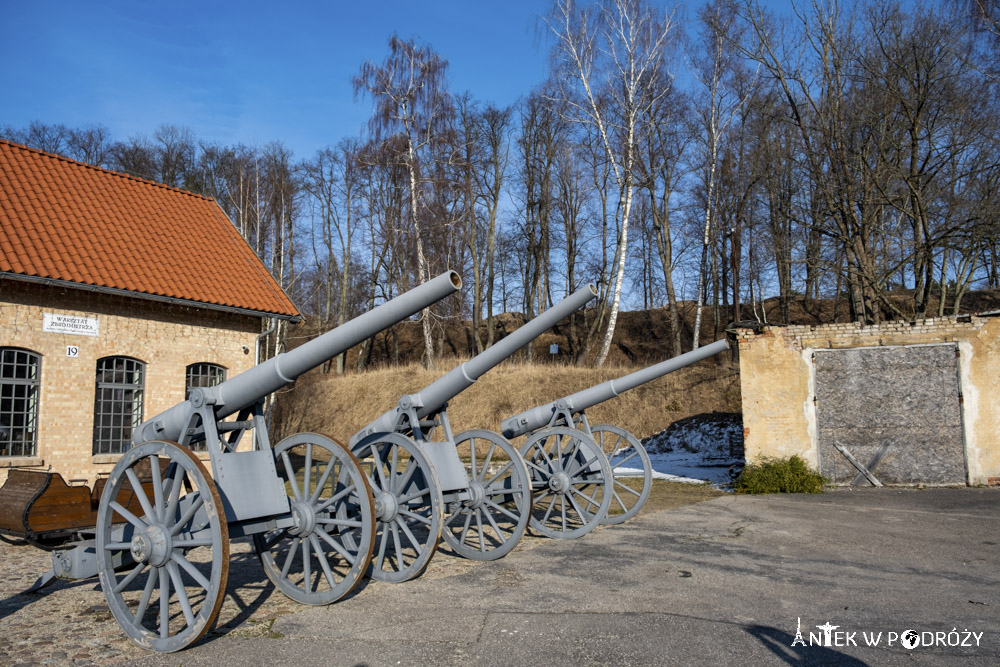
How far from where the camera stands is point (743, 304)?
108ft

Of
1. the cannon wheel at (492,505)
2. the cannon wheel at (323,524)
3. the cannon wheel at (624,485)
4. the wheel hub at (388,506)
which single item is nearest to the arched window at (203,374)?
the cannon wheel at (624,485)

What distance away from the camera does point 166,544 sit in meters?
4.86

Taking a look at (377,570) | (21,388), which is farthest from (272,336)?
(377,570)

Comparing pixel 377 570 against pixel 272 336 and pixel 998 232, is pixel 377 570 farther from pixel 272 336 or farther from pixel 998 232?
pixel 272 336

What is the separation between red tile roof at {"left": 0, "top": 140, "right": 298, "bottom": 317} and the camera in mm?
11930

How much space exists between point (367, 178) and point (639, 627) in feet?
75.6

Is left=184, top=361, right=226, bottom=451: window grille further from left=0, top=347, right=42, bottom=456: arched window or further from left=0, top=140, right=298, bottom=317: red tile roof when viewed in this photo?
left=0, top=347, right=42, bottom=456: arched window

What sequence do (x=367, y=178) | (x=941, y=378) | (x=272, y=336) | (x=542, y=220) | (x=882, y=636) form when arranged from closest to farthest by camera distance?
(x=882, y=636)
(x=941, y=378)
(x=367, y=178)
(x=272, y=336)
(x=542, y=220)

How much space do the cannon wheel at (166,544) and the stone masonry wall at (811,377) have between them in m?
10.8

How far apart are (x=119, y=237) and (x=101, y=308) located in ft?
5.56

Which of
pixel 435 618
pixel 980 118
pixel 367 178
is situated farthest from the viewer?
pixel 367 178

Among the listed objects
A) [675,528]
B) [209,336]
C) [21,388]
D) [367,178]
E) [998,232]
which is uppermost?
[367,178]

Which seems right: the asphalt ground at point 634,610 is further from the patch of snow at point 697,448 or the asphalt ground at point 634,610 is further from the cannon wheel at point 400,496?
the patch of snow at point 697,448

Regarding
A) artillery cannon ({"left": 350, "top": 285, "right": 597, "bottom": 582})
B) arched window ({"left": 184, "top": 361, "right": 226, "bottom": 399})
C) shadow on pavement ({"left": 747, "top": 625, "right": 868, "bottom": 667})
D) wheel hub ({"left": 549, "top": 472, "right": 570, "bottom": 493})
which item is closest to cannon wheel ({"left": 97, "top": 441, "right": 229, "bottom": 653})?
artillery cannon ({"left": 350, "top": 285, "right": 597, "bottom": 582})
